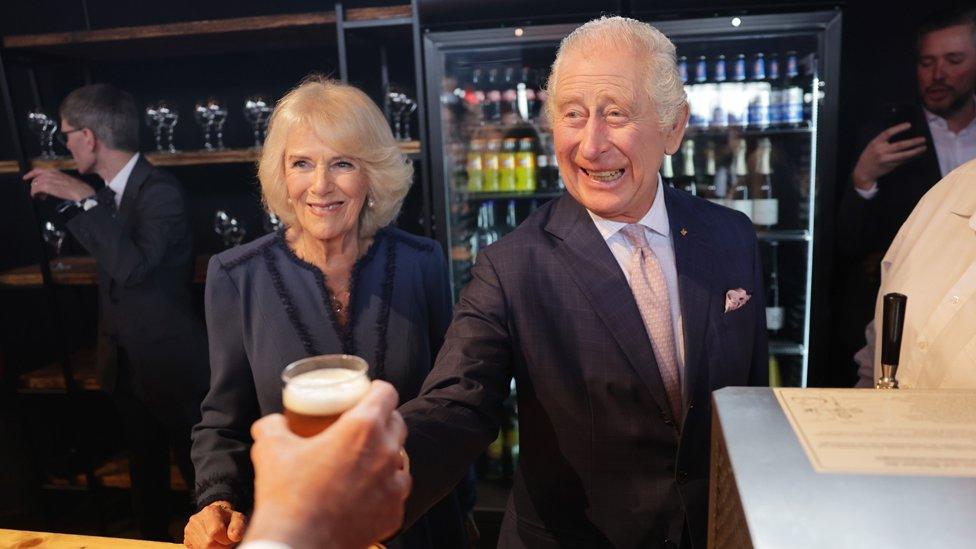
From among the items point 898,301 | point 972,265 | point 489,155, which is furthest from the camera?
point 489,155

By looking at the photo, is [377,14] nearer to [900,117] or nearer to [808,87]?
[808,87]

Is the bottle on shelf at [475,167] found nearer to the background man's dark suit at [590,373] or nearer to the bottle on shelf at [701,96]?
the bottle on shelf at [701,96]

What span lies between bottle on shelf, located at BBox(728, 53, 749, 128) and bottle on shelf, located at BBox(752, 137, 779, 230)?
0.14m

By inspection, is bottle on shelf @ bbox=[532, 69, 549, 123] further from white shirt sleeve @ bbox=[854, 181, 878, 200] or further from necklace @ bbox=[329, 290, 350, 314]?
necklace @ bbox=[329, 290, 350, 314]

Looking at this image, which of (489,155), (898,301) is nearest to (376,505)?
(898,301)

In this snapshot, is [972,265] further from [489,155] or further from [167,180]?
[167,180]

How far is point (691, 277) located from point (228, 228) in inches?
92.4

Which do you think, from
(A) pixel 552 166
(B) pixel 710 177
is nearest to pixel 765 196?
(B) pixel 710 177

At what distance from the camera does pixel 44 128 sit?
3.13 meters

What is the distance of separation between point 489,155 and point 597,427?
1884 mm

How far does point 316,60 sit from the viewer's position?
10.9ft

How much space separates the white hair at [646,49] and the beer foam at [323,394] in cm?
83

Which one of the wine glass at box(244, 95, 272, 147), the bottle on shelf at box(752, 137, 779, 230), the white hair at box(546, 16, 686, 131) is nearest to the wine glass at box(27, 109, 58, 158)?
the wine glass at box(244, 95, 272, 147)

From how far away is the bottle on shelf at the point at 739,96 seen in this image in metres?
2.83
